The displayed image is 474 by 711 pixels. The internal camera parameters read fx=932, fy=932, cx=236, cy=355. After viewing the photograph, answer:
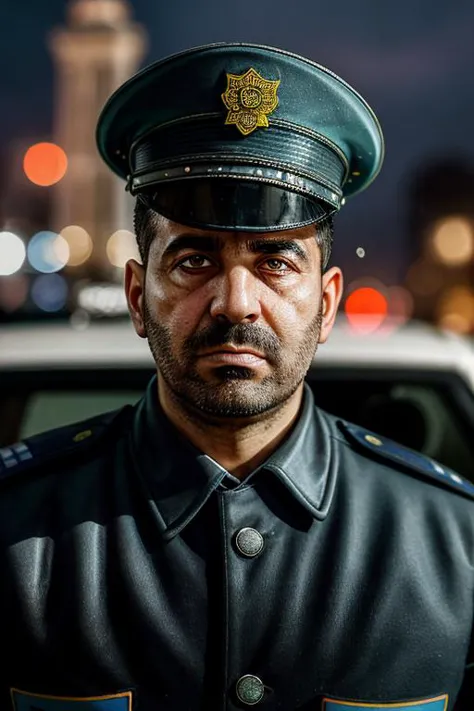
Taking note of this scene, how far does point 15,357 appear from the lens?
2.92 metres

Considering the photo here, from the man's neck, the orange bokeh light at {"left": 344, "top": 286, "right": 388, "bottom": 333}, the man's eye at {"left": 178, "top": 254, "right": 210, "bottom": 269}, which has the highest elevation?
the man's eye at {"left": 178, "top": 254, "right": 210, "bottom": 269}

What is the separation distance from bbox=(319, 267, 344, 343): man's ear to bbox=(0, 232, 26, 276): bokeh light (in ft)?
117

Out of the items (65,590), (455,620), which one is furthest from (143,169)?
(455,620)

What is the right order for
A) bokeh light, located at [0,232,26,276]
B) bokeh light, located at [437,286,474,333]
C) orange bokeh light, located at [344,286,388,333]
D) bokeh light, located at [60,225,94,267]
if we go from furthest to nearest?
1. bokeh light, located at [60,225,94,267]
2. bokeh light, located at [0,232,26,276]
3. bokeh light, located at [437,286,474,333]
4. orange bokeh light, located at [344,286,388,333]

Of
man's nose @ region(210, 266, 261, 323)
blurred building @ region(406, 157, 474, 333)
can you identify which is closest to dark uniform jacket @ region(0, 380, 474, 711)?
man's nose @ region(210, 266, 261, 323)

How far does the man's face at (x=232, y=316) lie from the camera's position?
5.37ft

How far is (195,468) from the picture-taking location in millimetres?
1803

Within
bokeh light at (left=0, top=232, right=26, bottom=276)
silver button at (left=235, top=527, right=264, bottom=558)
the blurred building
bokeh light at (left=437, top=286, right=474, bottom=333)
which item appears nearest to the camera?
silver button at (left=235, top=527, right=264, bottom=558)

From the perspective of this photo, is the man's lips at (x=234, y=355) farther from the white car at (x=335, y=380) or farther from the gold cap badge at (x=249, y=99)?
the white car at (x=335, y=380)

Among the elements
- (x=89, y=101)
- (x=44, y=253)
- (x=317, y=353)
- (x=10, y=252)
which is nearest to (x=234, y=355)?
(x=317, y=353)

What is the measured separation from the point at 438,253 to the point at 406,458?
66.8 feet

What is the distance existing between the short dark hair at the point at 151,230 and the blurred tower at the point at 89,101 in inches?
2462

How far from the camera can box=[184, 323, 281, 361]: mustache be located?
1.62 metres

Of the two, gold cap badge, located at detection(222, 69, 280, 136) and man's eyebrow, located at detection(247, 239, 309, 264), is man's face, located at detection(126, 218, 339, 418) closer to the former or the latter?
man's eyebrow, located at detection(247, 239, 309, 264)
